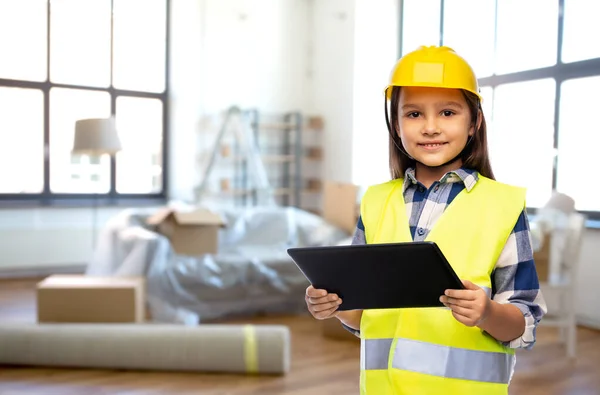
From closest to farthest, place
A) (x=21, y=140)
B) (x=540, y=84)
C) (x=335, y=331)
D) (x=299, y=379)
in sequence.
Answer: (x=299, y=379), (x=335, y=331), (x=540, y=84), (x=21, y=140)

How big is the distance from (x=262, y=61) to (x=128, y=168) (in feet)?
6.28

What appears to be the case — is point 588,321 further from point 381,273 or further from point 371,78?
point 381,273

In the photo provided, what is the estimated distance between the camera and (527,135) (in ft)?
15.1

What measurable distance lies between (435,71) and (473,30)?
185 inches

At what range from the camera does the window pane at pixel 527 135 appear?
4434mm

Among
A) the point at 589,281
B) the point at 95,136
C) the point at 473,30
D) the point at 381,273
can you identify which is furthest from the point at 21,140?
the point at 381,273

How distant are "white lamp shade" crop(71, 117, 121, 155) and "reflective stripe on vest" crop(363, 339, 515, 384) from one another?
144 inches

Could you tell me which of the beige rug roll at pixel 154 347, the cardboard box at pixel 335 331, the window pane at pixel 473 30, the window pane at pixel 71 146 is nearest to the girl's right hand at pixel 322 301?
the beige rug roll at pixel 154 347

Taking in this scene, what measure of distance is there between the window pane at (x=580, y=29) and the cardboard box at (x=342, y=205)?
1.87 meters

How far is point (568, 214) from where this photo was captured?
10.9 ft

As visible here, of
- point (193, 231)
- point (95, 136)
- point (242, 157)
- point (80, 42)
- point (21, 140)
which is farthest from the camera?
point (242, 157)

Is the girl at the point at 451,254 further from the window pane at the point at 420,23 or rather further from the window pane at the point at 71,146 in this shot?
the window pane at the point at 71,146

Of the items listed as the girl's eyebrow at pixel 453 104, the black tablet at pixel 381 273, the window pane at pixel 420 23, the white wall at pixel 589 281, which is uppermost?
the window pane at pixel 420 23

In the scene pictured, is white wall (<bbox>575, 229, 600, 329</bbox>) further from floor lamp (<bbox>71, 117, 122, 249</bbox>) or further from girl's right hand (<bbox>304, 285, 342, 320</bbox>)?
girl's right hand (<bbox>304, 285, 342, 320</bbox>)
